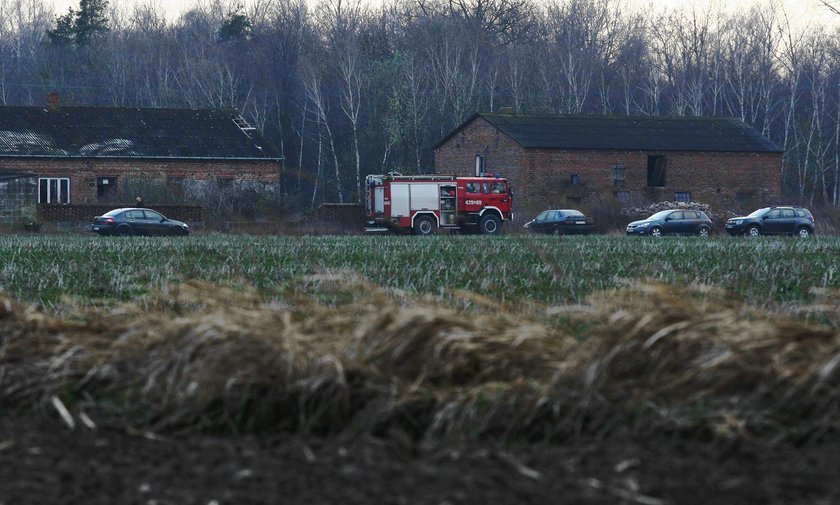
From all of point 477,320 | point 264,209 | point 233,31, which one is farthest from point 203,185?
point 477,320

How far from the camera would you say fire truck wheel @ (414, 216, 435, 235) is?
5191 cm

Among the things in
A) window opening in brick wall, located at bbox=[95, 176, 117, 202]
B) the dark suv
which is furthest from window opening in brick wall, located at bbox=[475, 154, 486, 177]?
window opening in brick wall, located at bbox=[95, 176, 117, 202]

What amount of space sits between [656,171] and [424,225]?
18602 mm

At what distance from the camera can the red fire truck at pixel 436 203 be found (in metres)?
51.9

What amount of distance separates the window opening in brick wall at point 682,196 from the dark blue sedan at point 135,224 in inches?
1087

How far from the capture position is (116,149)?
61.0 meters

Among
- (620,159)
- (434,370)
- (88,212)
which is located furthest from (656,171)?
(434,370)

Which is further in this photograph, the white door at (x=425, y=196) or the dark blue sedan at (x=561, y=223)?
the dark blue sedan at (x=561, y=223)

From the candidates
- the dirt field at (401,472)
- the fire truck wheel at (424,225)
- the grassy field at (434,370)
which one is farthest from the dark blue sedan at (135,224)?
the dirt field at (401,472)

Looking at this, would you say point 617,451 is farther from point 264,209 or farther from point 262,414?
point 264,209

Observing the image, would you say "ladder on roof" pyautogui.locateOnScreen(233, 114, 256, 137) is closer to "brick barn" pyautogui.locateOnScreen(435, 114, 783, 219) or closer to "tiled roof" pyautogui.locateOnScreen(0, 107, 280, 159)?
"tiled roof" pyautogui.locateOnScreen(0, 107, 280, 159)

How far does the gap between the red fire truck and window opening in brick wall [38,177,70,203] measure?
54.4 ft

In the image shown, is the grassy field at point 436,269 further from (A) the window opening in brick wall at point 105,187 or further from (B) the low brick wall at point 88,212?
(A) the window opening in brick wall at point 105,187

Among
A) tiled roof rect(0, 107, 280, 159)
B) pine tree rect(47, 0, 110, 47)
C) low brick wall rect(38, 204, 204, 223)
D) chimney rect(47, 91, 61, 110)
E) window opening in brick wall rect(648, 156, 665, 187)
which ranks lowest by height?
low brick wall rect(38, 204, 204, 223)
